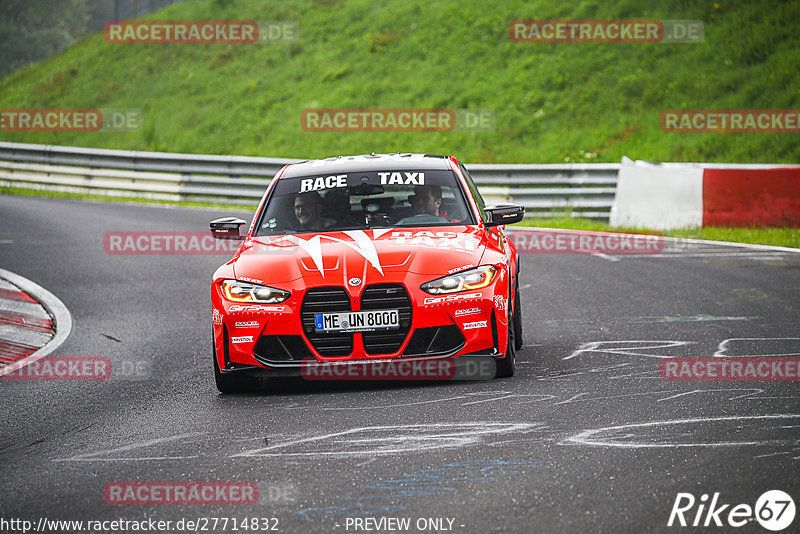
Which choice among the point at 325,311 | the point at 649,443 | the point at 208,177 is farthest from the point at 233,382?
the point at 208,177

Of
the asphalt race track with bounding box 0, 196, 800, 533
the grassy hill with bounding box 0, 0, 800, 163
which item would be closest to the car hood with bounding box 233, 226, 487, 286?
the asphalt race track with bounding box 0, 196, 800, 533

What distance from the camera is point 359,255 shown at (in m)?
7.54

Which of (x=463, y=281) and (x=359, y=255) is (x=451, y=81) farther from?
(x=463, y=281)

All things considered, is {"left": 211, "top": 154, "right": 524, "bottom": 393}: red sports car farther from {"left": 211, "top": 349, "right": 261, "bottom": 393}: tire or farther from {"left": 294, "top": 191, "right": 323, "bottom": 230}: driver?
{"left": 294, "top": 191, "right": 323, "bottom": 230}: driver

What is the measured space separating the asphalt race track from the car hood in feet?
2.65

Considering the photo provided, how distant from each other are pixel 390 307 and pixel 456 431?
134cm

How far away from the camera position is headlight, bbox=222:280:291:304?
24.1ft

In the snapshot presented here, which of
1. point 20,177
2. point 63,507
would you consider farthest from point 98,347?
point 20,177

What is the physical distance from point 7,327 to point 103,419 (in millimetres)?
4075

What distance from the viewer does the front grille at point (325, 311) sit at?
725 cm

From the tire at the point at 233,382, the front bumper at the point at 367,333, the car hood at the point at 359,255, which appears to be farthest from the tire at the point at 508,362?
the tire at the point at 233,382

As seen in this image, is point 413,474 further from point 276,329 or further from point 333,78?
point 333,78

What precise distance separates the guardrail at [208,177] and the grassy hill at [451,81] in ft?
16.9

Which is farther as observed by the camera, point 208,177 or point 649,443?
point 208,177
